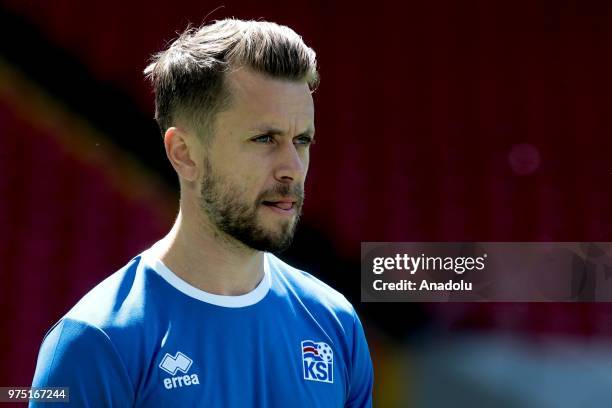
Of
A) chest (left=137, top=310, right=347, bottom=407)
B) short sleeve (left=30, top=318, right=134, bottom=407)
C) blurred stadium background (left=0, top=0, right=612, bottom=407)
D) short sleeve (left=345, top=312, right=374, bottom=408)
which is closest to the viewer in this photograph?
short sleeve (left=30, top=318, right=134, bottom=407)

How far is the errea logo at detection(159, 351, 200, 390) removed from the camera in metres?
1.51

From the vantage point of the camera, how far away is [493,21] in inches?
144

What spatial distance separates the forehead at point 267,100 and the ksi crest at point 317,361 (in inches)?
21.1

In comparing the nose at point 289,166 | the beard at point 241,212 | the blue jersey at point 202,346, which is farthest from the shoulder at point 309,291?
the nose at point 289,166

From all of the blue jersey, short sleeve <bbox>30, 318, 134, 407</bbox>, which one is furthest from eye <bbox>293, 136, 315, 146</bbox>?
short sleeve <bbox>30, 318, 134, 407</bbox>

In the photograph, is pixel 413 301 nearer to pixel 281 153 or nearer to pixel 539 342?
pixel 539 342

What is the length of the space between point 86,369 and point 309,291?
641 millimetres

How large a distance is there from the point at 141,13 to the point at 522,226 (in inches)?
86.1

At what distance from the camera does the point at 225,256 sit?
1.70 metres

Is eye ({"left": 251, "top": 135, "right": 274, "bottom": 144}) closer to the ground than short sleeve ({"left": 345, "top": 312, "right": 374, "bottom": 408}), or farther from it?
farther from it

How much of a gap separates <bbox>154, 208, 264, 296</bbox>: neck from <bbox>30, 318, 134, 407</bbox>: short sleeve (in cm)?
28

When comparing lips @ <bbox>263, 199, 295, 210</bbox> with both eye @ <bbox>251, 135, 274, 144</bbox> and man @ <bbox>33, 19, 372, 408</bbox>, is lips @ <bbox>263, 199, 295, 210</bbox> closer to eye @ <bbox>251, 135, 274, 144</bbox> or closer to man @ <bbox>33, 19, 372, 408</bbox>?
man @ <bbox>33, 19, 372, 408</bbox>

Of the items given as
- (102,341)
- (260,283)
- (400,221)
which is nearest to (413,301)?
(400,221)

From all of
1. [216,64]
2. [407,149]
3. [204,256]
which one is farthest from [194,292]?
[407,149]
